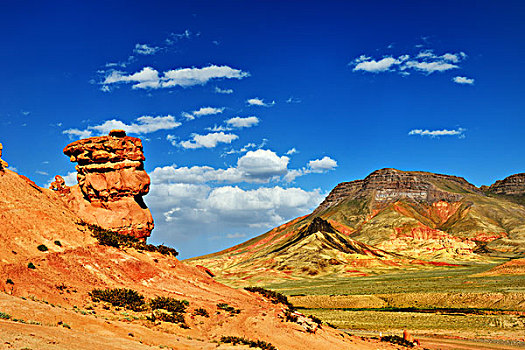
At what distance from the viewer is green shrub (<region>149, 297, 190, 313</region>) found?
2733cm

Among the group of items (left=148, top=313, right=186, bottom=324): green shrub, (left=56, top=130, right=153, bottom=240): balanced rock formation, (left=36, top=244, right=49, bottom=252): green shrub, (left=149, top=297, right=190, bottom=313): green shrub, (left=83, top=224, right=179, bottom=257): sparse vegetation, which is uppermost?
(left=56, top=130, right=153, bottom=240): balanced rock formation

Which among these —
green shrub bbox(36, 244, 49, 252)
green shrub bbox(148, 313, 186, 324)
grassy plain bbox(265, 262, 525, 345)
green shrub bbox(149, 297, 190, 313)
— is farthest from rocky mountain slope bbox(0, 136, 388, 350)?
grassy plain bbox(265, 262, 525, 345)

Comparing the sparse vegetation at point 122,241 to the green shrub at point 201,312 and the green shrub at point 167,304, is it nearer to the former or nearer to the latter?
the green shrub at point 167,304

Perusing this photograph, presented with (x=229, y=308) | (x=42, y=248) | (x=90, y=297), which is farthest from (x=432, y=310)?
(x=42, y=248)

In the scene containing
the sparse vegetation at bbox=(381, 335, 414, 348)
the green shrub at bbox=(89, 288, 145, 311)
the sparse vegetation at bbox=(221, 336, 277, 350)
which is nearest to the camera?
the sparse vegetation at bbox=(221, 336, 277, 350)

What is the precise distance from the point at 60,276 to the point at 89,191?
17115 mm

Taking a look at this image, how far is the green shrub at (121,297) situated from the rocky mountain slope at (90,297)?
0.43 metres

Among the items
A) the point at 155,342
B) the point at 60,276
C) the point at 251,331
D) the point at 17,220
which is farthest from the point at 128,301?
the point at 17,220

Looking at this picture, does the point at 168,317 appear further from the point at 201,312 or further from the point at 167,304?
the point at 201,312

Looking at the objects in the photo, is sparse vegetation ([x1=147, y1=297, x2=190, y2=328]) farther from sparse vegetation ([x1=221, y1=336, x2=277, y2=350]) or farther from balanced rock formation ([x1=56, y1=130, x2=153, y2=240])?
balanced rock formation ([x1=56, y1=130, x2=153, y2=240])

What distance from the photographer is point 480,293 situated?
6638 cm

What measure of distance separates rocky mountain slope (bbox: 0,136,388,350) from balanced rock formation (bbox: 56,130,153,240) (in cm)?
376

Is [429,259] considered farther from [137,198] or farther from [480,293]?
[137,198]

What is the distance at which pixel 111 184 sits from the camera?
42531 millimetres
